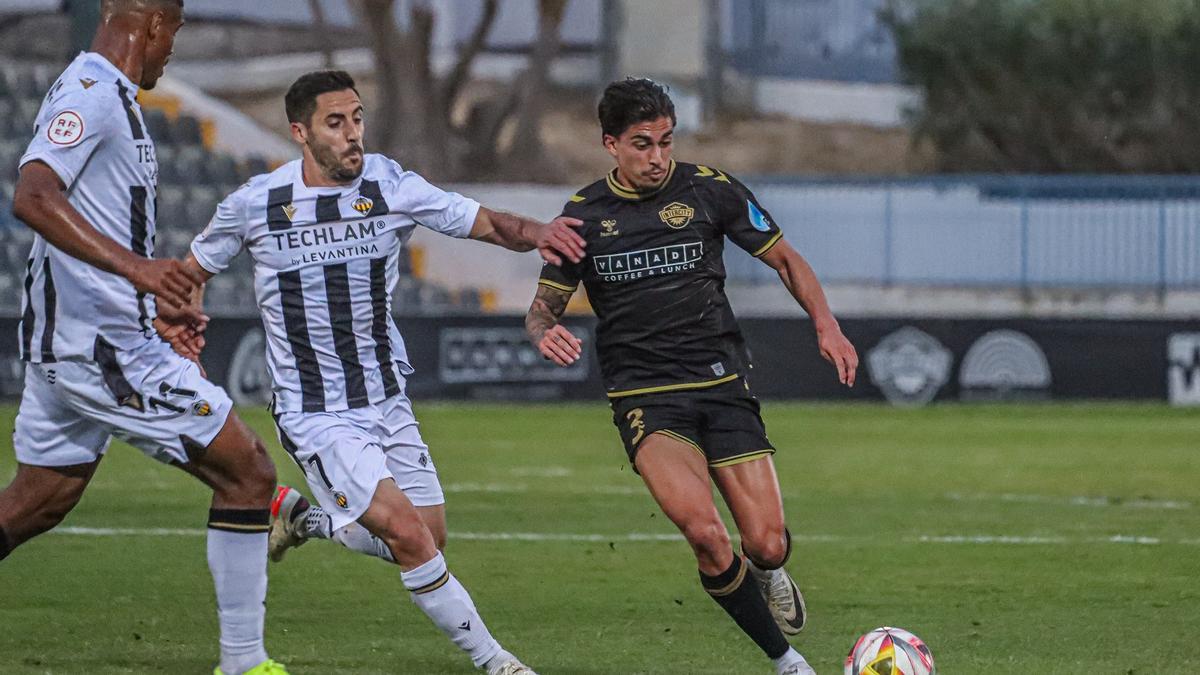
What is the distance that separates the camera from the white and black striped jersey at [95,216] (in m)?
5.87

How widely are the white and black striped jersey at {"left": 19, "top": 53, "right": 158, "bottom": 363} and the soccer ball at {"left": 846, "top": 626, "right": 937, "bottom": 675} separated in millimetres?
2472

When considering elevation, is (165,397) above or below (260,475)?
above

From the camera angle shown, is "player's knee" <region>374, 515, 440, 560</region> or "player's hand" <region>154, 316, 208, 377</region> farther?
"player's knee" <region>374, 515, 440, 560</region>

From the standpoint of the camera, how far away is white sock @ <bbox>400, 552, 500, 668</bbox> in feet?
20.6

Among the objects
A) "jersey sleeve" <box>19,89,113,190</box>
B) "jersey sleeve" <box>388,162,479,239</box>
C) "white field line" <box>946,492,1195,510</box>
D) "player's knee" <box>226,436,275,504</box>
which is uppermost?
"jersey sleeve" <box>19,89,113,190</box>

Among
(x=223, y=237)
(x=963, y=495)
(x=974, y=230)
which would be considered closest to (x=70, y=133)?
(x=223, y=237)

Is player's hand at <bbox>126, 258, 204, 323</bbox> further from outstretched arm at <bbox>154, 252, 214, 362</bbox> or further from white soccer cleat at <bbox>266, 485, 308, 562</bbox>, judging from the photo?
white soccer cleat at <bbox>266, 485, 308, 562</bbox>

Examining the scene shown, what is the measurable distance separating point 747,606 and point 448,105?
83.0 ft

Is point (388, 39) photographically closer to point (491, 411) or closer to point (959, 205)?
point (959, 205)

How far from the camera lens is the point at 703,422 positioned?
693cm

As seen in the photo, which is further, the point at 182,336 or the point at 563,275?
the point at 563,275

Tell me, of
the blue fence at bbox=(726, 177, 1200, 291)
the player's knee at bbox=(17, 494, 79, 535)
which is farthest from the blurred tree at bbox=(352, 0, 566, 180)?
the player's knee at bbox=(17, 494, 79, 535)

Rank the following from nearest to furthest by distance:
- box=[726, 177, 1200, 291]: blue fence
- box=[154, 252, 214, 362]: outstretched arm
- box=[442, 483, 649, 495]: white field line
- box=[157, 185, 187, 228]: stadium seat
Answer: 1. box=[154, 252, 214, 362]: outstretched arm
2. box=[442, 483, 649, 495]: white field line
3. box=[726, 177, 1200, 291]: blue fence
4. box=[157, 185, 187, 228]: stadium seat

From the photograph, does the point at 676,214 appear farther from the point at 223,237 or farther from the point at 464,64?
the point at 464,64
